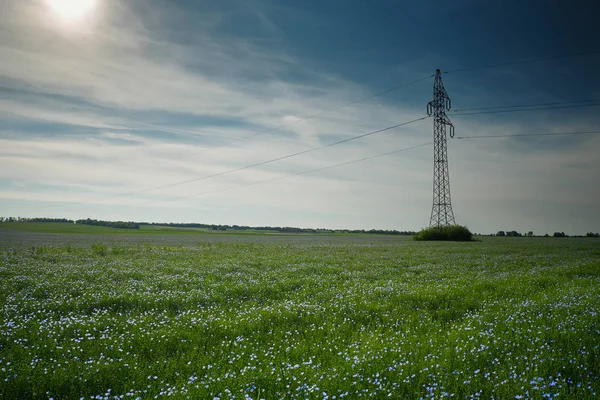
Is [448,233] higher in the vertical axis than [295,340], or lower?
higher

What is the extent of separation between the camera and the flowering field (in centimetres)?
586

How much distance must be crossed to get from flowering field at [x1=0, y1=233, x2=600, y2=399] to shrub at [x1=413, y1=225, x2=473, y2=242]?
58549 mm

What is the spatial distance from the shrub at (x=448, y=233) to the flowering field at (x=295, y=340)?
58549 millimetres

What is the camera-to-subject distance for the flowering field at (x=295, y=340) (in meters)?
5.86

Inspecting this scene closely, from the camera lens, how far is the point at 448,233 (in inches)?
2822

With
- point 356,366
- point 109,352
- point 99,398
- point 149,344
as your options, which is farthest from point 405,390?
point 109,352

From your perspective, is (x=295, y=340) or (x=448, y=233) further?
(x=448, y=233)

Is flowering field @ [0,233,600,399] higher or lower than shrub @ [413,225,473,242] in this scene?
lower

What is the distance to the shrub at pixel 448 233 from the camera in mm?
71250

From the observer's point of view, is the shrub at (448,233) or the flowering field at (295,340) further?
the shrub at (448,233)

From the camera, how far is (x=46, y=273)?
17375mm

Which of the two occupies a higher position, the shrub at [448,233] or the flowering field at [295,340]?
the shrub at [448,233]

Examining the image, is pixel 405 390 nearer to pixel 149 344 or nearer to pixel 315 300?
pixel 149 344

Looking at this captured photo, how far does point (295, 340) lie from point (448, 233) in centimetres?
7036
